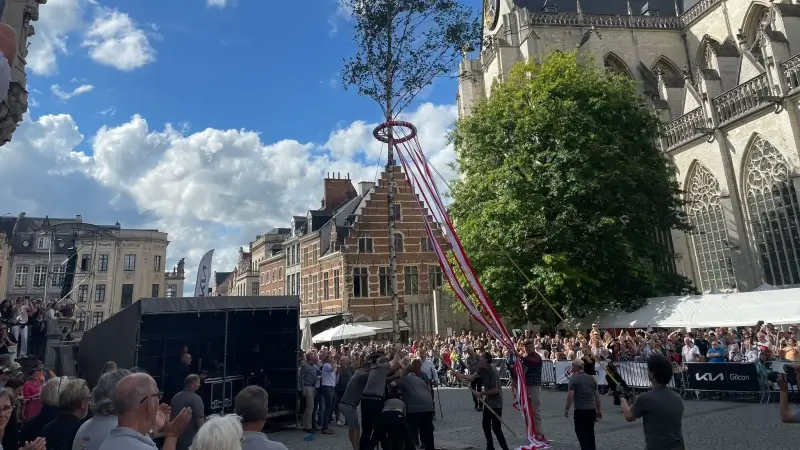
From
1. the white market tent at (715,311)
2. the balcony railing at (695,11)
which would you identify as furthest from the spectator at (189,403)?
the balcony railing at (695,11)

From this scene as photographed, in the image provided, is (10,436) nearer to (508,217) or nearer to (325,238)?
(508,217)

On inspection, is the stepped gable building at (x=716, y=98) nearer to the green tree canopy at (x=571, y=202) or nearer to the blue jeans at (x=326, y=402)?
the green tree canopy at (x=571, y=202)

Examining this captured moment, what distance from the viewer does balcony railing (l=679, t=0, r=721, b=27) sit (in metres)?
30.2

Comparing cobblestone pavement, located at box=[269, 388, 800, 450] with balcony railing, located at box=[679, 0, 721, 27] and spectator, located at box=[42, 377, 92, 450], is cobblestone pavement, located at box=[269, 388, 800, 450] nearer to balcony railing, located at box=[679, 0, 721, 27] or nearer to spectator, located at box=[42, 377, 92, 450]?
spectator, located at box=[42, 377, 92, 450]

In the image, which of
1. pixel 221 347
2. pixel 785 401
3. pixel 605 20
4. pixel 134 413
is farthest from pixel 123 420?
pixel 605 20

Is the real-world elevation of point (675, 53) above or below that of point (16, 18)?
above

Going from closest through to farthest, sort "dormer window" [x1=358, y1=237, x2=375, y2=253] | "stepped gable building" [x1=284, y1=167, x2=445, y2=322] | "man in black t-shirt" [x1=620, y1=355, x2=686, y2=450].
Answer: "man in black t-shirt" [x1=620, y1=355, x2=686, y2=450]
"stepped gable building" [x1=284, y1=167, x2=445, y2=322]
"dormer window" [x1=358, y1=237, x2=375, y2=253]

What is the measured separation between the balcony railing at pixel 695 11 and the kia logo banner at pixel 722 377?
1030 inches

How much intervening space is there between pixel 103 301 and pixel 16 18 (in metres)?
39.2

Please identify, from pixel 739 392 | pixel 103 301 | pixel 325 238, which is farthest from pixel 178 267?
pixel 739 392

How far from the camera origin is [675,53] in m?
31.7

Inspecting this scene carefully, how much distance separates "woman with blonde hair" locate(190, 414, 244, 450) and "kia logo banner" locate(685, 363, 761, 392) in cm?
1241

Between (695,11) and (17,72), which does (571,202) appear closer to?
(17,72)

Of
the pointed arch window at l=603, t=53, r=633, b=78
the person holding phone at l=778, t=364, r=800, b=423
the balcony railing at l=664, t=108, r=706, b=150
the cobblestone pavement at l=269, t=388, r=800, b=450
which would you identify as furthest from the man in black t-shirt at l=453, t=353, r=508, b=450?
the pointed arch window at l=603, t=53, r=633, b=78
